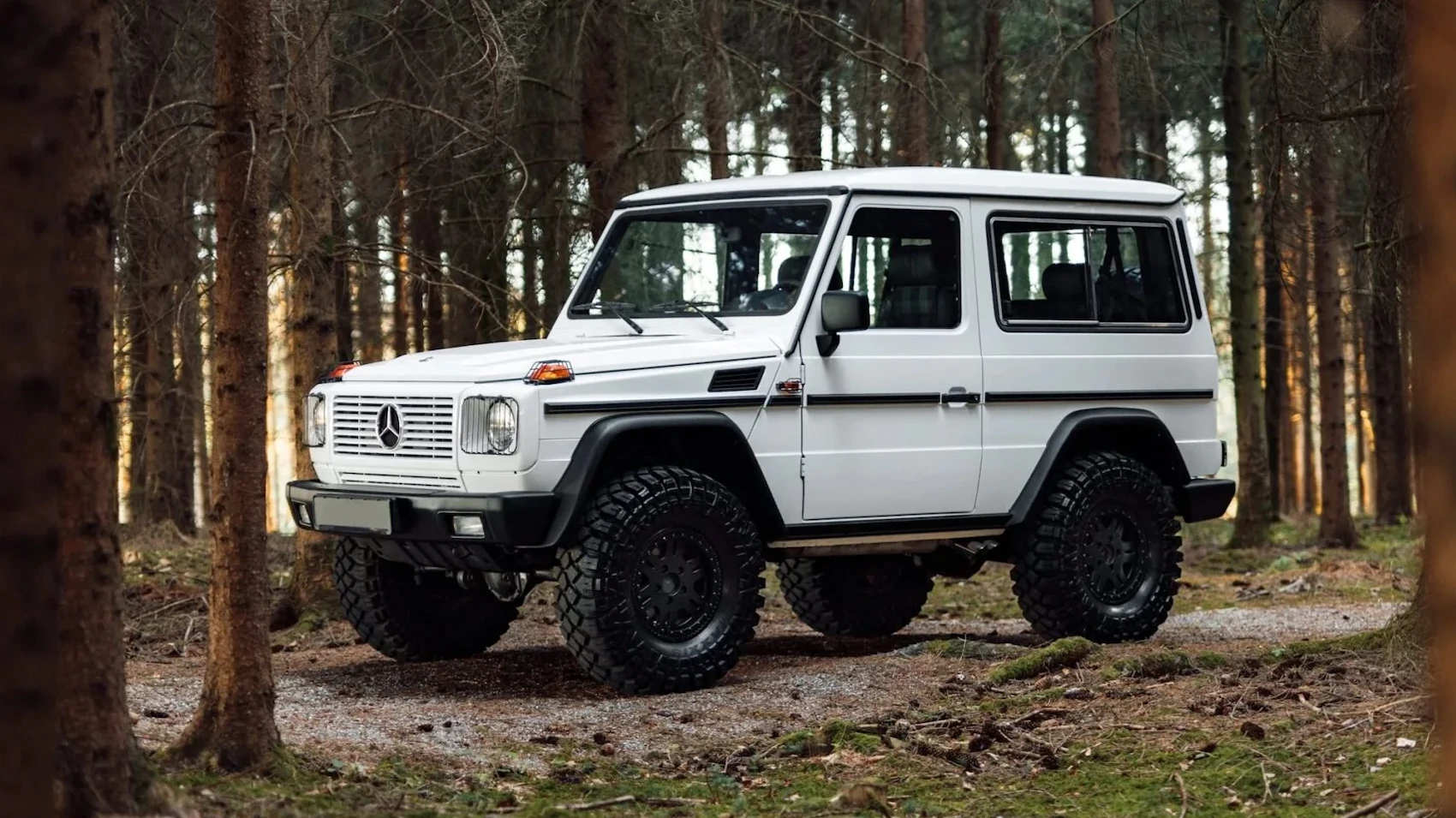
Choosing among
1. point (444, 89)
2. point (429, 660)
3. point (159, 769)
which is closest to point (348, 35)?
point (444, 89)

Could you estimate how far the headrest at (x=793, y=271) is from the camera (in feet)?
28.5

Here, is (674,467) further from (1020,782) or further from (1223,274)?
(1223,274)

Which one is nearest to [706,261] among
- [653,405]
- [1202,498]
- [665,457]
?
[665,457]

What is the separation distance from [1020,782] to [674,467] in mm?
2489

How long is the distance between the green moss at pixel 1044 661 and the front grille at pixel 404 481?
267 cm

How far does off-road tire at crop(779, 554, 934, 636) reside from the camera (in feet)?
34.4

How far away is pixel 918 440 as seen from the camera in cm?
894

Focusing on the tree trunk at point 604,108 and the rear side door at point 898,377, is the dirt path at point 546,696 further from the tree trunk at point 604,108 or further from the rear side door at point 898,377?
the tree trunk at point 604,108

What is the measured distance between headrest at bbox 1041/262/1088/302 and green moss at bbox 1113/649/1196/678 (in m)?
2.16

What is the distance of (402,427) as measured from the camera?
26.5 ft

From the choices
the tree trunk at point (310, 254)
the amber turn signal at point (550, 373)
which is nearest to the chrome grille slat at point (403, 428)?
the amber turn signal at point (550, 373)

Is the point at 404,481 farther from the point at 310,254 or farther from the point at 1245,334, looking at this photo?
the point at 1245,334

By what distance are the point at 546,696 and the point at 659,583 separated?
746mm

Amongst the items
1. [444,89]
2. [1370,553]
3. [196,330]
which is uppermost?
[444,89]
